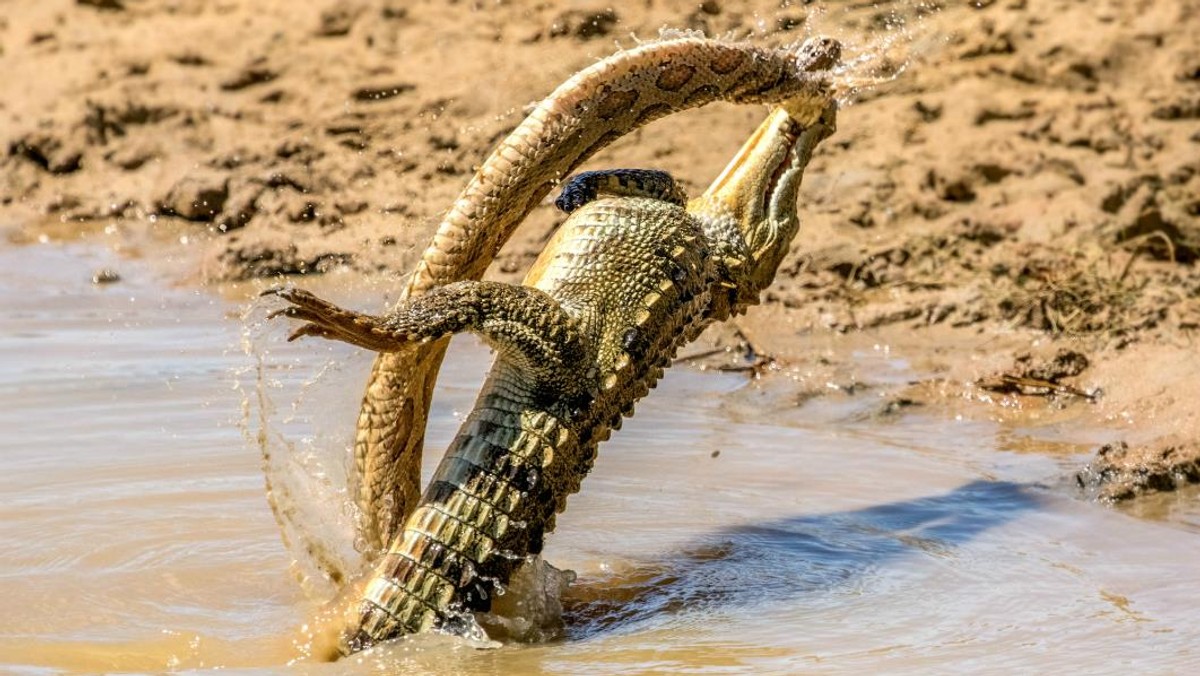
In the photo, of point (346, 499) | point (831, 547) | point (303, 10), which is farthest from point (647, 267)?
point (303, 10)

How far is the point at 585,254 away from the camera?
14.6 ft

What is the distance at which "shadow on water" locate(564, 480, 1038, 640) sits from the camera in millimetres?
4844

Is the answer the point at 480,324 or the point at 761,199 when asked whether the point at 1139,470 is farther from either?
the point at 480,324

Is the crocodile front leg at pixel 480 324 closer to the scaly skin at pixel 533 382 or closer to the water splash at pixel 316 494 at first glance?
the scaly skin at pixel 533 382

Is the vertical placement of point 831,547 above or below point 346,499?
below

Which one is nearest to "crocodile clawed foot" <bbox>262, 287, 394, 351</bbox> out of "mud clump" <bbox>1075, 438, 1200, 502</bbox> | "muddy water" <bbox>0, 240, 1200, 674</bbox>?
"muddy water" <bbox>0, 240, 1200, 674</bbox>

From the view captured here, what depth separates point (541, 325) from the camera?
420 cm

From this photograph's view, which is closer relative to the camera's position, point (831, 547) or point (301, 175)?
point (831, 547)

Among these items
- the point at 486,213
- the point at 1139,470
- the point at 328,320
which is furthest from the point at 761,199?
the point at 1139,470

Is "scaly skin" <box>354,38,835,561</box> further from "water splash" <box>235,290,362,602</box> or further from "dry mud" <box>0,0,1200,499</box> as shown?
"dry mud" <box>0,0,1200,499</box>

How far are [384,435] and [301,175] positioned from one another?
213 inches

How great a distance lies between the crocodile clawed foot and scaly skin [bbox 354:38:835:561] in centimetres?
34

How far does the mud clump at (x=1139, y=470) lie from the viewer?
586 centimetres

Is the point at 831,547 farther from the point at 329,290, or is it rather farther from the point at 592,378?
the point at 329,290
